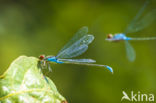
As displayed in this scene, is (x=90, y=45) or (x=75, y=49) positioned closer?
(x=75, y=49)

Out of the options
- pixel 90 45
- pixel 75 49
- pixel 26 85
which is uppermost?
→ pixel 90 45

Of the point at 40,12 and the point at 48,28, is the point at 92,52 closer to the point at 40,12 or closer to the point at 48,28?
the point at 48,28

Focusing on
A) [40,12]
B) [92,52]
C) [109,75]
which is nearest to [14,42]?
[40,12]

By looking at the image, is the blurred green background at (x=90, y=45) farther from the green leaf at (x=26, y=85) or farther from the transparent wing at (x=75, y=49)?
the green leaf at (x=26, y=85)

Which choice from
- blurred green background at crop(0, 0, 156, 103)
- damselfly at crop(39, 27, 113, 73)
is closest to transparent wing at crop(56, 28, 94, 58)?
damselfly at crop(39, 27, 113, 73)

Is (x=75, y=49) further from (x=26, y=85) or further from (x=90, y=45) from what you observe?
(x=90, y=45)

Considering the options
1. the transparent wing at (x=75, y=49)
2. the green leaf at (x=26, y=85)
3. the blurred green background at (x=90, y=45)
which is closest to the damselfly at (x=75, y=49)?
the transparent wing at (x=75, y=49)

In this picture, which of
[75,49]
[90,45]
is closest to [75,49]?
[75,49]
